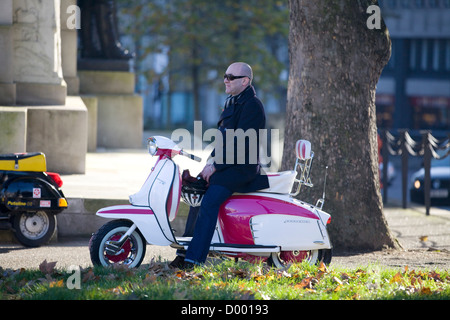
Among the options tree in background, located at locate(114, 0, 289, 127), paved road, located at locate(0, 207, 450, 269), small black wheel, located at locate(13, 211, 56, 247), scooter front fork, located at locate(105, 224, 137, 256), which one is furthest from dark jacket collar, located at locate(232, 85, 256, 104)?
tree in background, located at locate(114, 0, 289, 127)

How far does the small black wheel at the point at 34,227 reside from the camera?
848 centimetres

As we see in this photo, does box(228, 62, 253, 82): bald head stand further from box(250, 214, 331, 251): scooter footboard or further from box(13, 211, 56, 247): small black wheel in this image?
box(13, 211, 56, 247): small black wheel

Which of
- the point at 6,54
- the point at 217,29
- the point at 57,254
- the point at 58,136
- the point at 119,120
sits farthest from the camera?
the point at 217,29

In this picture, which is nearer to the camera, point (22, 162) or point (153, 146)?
point (153, 146)

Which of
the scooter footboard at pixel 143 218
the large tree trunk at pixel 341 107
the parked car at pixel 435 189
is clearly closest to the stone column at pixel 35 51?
the large tree trunk at pixel 341 107

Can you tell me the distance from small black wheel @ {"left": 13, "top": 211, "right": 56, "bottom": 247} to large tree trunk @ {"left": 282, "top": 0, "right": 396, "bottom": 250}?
2.70 meters

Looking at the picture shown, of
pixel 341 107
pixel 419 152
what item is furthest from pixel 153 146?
pixel 419 152

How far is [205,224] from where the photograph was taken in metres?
7.03

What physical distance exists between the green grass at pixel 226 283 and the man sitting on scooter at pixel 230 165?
0.84 feet

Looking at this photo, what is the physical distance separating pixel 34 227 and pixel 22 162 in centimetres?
68

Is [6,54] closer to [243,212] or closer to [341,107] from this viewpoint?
[341,107]

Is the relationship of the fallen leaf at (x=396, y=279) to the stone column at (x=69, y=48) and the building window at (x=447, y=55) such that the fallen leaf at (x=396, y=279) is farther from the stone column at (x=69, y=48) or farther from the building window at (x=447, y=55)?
the building window at (x=447, y=55)

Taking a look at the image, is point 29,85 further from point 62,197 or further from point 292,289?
point 292,289
